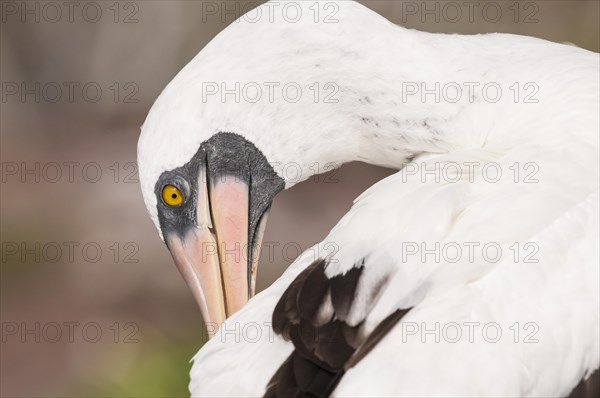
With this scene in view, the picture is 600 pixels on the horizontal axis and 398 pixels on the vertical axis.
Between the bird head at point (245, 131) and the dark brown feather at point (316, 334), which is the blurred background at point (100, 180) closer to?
the bird head at point (245, 131)

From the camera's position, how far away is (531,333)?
2158 mm

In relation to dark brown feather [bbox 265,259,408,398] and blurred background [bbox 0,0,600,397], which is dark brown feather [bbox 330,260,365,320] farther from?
blurred background [bbox 0,0,600,397]

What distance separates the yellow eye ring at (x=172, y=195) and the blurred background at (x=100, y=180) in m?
3.18

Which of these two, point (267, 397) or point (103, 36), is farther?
point (103, 36)

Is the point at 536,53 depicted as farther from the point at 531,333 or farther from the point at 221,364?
the point at 221,364

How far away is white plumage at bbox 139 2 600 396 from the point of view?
215 cm

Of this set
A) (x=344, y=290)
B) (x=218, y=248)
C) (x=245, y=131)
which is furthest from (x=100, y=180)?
(x=344, y=290)

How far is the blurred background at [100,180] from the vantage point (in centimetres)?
659

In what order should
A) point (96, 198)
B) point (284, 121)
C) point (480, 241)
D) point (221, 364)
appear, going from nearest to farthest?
point (480, 241)
point (221, 364)
point (284, 121)
point (96, 198)

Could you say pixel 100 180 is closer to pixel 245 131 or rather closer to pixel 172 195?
pixel 172 195

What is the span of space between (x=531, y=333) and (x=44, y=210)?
5.66 metres

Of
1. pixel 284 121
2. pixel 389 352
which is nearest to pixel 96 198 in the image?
pixel 284 121

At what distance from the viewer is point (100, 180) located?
23.8 feet

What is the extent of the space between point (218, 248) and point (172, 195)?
246 mm
